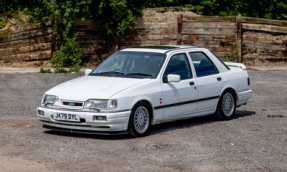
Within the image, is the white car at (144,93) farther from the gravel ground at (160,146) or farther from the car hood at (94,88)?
the gravel ground at (160,146)

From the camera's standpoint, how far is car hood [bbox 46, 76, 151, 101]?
7.34 metres

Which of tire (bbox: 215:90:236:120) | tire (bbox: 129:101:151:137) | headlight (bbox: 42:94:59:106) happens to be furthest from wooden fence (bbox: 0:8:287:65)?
tire (bbox: 129:101:151:137)

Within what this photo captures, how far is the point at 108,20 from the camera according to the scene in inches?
817

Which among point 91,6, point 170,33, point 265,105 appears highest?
point 91,6

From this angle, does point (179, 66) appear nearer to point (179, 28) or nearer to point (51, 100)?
point (51, 100)

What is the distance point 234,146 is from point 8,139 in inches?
136

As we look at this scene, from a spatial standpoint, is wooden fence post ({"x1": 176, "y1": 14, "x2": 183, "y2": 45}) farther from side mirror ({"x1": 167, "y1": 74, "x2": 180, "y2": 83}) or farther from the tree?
side mirror ({"x1": 167, "y1": 74, "x2": 180, "y2": 83})

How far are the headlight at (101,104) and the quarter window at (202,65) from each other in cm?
226

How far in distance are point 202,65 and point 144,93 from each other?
1944mm

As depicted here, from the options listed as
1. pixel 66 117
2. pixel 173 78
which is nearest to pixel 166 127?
pixel 173 78

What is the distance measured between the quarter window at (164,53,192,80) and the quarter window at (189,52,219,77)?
22 cm

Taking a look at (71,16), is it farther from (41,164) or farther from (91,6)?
(41,164)

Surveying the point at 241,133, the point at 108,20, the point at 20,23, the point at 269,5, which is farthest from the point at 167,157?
the point at 269,5

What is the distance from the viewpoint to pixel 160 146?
7043 millimetres
